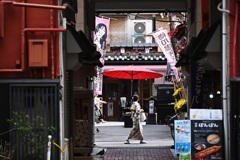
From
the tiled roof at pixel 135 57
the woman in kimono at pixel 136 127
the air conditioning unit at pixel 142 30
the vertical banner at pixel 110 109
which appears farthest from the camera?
the air conditioning unit at pixel 142 30

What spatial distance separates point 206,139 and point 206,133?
0.12 meters

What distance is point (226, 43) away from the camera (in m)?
10.8

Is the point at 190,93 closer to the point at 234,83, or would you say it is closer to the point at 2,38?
the point at 234,83

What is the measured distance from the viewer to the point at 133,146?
802 inches

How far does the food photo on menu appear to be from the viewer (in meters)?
10.4

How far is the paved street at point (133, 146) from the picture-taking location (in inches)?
690

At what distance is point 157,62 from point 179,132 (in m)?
23.8

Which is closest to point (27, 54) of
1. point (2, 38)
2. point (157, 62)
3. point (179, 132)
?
point (2, 38)

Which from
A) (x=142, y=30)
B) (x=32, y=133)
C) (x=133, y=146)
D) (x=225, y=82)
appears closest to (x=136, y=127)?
(x=133, y=146)

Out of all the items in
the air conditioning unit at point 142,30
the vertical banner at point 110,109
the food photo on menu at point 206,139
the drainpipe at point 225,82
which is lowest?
the vertical banner at point 110,109

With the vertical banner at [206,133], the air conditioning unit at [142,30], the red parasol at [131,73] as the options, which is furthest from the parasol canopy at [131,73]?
the air conditioning unit at [142,30]

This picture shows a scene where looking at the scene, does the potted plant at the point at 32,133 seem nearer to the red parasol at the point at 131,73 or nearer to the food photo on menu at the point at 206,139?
the food photo on menu at the point at 206,139

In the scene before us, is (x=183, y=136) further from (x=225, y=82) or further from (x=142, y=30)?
(x=142, y=30)

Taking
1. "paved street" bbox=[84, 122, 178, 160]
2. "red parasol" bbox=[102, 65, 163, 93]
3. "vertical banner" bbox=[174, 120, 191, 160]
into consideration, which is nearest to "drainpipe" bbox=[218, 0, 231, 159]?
"vertical banner" bbox=[174, 120, 191, 160]
